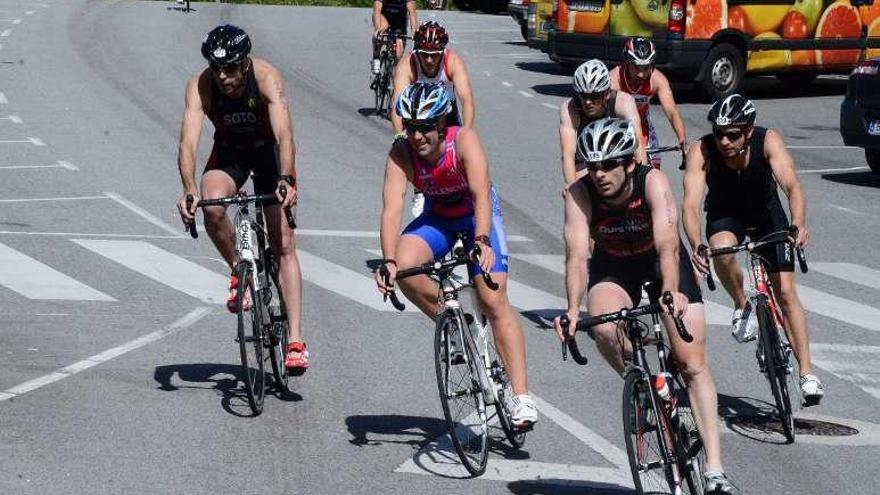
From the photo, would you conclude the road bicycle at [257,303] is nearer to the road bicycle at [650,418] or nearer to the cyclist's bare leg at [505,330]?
the cyclist's bare leg at [505,330]

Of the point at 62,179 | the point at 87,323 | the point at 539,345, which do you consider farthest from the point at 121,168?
the point at 539,345

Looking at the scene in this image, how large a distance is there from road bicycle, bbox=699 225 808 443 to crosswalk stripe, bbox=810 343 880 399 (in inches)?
43.3

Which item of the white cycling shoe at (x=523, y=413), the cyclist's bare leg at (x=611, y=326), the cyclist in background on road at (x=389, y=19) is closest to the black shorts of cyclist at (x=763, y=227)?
the white cycling shoe at (x=523, y=413)

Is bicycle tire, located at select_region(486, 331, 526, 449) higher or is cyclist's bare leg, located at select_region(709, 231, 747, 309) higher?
cyclist's bare leg, located at select_region(709, 231, 747, 309)

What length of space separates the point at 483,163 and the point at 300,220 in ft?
25.4

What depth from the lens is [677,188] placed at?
A: 18.3 m

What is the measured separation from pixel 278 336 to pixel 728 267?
2.60 metres

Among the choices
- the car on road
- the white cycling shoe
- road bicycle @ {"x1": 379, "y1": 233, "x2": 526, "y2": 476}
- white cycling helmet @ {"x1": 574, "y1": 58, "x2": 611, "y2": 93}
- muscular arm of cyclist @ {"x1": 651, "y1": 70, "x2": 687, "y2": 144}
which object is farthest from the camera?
the car on road

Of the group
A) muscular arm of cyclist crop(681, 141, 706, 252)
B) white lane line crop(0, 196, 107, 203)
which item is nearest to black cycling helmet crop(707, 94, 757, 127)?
muscular arm of cyclist crop(681, 141, 706, 252)

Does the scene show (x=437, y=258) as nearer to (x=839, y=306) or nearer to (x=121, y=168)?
(x=839, y=306)

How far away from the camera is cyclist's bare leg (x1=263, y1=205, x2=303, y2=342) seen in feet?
31.2

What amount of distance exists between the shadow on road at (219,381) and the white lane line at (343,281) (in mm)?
2256

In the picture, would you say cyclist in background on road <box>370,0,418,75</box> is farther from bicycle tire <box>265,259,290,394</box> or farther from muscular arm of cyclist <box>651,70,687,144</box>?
bicycle tire <box>265,259,290,394</box>

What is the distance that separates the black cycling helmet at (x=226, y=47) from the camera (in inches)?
355
